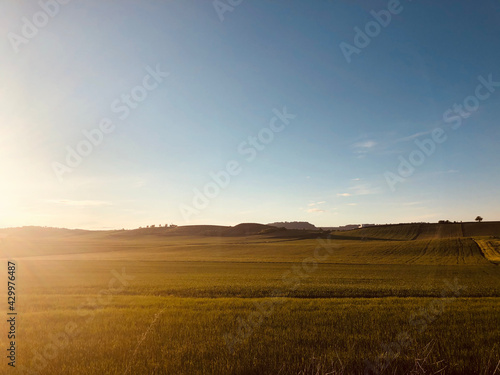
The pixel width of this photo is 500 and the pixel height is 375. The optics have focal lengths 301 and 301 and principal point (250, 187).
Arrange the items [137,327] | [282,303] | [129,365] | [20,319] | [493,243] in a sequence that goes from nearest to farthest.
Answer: [129,365] < [137,327] < [20,319] < [282,303] < [493,243]

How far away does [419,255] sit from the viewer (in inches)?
2534

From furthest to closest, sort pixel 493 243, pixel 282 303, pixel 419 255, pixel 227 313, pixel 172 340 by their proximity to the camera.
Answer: pixel 493 243 → pixel 419 255 → pixel 282 303 → pixel 227 313 → pixel 172 340

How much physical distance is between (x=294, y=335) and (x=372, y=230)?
13358 cm

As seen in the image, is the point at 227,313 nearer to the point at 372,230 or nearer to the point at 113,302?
the point at 113,302

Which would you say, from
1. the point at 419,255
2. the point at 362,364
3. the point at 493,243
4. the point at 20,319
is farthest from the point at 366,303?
the point at 493,243

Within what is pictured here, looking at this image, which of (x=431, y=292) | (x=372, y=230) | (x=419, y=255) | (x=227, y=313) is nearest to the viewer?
(x=227, y=313)

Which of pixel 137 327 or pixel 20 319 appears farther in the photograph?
pixel 20 319

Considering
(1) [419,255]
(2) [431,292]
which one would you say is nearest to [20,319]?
(2) [431,292]

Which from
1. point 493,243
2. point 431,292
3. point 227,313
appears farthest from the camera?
point 493,243

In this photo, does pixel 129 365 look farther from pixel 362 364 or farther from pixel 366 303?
pixel 366 303

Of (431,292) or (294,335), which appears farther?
(431,292)

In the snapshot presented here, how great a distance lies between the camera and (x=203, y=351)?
9086 millimetres

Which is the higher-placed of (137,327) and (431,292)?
(137,327)

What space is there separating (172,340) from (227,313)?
474 centimetres
